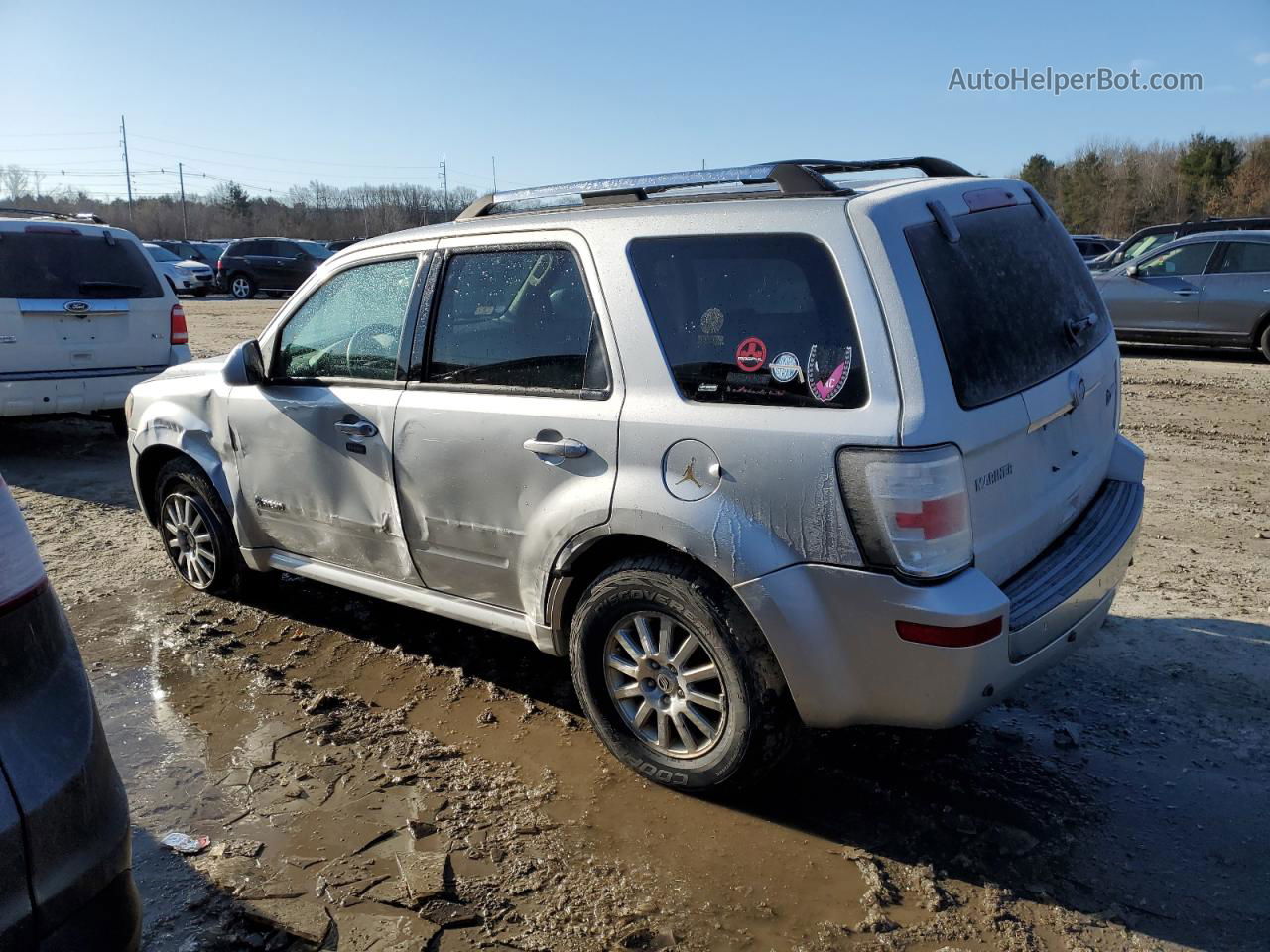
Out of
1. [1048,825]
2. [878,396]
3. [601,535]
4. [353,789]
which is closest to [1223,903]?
[1048,825]

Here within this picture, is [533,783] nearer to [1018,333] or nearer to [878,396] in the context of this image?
[878,396]

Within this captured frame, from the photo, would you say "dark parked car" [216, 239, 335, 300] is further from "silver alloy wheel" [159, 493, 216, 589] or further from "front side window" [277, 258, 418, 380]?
"front side window" [277, 258, 418, 380]

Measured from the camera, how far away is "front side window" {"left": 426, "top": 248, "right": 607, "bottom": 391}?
347 cm

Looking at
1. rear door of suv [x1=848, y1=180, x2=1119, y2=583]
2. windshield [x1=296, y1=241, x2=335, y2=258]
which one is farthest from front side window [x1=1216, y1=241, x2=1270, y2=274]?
windshield [x1=296, y1=241, x2=335, y2=258]

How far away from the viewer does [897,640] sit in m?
2.79

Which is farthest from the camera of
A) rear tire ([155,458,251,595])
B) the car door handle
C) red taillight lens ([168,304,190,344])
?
red taillight lens ([168,304,190,344])

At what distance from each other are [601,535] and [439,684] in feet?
4.54

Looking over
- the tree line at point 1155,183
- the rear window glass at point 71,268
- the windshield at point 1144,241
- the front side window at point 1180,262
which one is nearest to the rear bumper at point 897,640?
the rear window glass at point 71,268

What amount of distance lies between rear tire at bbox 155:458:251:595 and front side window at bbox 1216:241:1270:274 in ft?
40.7

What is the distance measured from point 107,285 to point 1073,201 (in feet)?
175

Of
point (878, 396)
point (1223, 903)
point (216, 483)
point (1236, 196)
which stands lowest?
point (1223, 903)

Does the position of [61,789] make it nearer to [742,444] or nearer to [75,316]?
[742,444]

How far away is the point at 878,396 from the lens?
2.79 m

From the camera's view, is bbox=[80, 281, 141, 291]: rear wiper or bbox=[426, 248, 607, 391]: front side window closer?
bbox=[426, 248, 607, 391]: front side window
